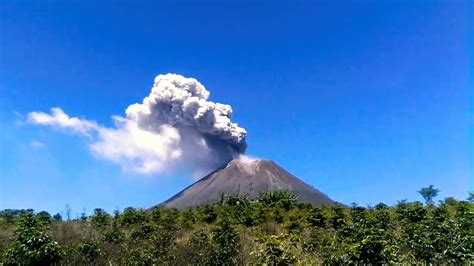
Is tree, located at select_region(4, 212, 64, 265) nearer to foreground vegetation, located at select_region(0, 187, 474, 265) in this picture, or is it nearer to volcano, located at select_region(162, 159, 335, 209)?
foreground vegetation, located at select_region(0, 187, 474, 265)

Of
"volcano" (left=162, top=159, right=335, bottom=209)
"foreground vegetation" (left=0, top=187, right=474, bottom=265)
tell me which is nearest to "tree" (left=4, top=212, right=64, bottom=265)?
"foreground vegetation" (left=0, top=187, right=474, bottom=265)

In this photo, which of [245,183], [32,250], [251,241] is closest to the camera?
Result: [32,250]

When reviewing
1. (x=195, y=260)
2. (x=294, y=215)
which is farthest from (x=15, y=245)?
(x=294, y=215)

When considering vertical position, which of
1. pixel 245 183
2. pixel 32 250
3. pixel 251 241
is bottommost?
pixel 32 250

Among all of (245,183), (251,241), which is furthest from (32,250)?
(245,183)

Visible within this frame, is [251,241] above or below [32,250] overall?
above

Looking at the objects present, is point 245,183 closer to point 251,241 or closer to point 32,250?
point 251,241
